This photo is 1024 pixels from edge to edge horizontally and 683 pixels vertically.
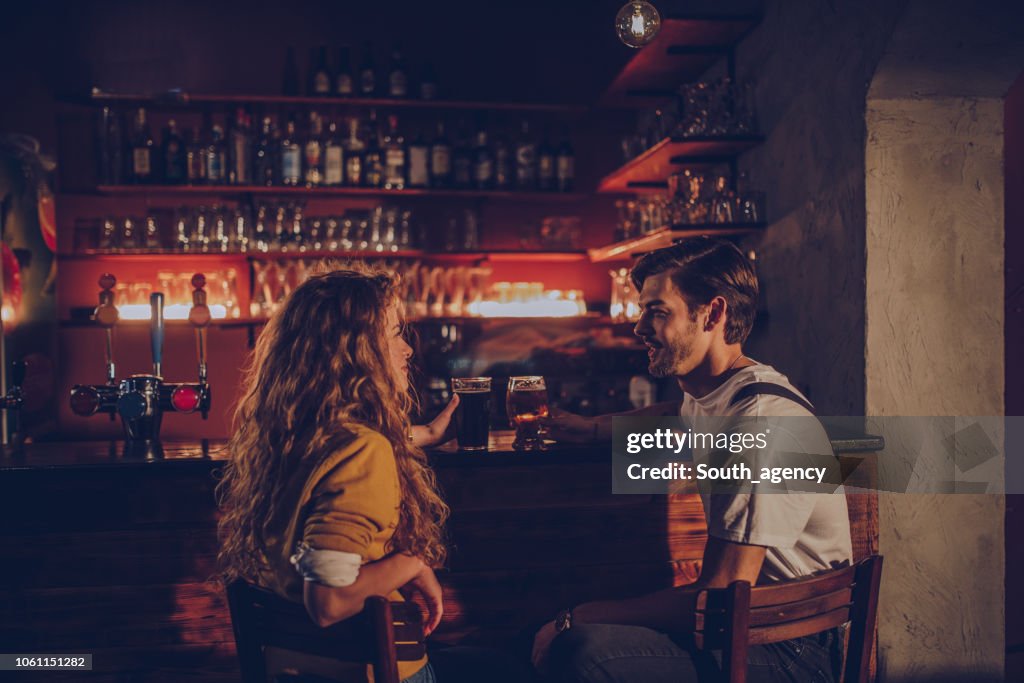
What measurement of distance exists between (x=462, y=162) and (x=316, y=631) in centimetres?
361

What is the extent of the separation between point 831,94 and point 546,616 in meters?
1.85

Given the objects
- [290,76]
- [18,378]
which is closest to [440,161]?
[290,76]

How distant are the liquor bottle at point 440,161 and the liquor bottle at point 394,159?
0.15 meters

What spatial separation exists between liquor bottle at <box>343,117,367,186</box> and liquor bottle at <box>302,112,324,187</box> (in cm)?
13

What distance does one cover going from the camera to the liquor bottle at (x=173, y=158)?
4234 mm

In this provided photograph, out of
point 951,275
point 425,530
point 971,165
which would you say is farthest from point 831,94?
point 425,530

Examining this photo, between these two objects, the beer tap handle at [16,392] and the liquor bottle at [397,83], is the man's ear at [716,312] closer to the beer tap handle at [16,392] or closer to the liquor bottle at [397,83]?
the beer tap handle at [16,392]

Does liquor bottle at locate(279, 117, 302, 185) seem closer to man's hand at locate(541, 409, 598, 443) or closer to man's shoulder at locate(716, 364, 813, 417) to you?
man's hand at locate(541, 409, 598, 443)

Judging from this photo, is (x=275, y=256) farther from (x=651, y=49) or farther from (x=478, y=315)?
(x=651, y=49)

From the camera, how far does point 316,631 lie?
3.67ft

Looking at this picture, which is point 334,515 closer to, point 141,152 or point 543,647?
point 543,647

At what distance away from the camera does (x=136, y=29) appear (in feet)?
15.0

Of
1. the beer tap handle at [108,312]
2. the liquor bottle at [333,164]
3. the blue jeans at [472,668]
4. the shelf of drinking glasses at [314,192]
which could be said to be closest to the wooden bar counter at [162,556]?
the blue jeans at [472,668]

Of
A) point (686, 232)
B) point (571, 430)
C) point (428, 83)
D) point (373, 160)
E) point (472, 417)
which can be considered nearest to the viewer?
point (472, 417)
